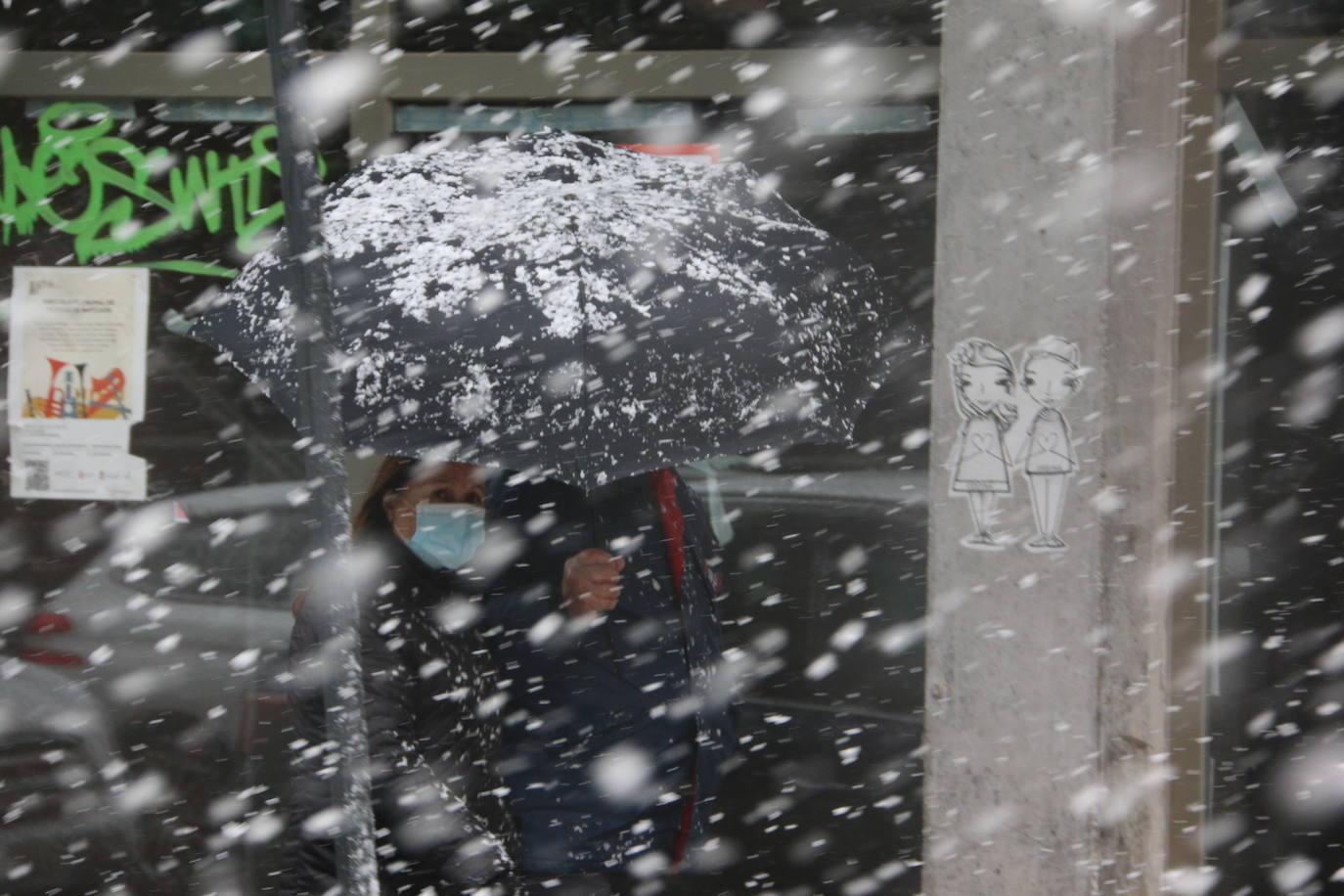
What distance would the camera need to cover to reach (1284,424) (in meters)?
4.00

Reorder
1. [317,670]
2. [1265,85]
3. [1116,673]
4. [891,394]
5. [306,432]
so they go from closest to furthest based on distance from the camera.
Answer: [306,432]
[317,670]
[1116,673]
[1265,85]
[891,394]

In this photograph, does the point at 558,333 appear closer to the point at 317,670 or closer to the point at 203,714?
the point at 317,670

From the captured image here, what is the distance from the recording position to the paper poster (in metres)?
4.64

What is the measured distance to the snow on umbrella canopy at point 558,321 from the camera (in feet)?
8.16

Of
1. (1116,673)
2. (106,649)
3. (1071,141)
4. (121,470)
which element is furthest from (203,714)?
(1071,141)

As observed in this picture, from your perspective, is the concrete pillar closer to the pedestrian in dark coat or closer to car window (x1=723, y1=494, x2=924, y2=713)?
car window (x1=723, y1=494, x2=924, y2=713)

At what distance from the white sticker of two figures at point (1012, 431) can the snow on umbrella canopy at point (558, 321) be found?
1.68 ft

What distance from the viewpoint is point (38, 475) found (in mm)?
4684

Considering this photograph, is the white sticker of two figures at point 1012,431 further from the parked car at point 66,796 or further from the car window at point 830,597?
the parked car at point 66,796

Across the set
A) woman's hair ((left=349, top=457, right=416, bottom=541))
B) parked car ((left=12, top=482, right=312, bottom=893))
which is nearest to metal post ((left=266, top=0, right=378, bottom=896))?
woman's hair ((left=349, top=457, right=416, bottom=541))

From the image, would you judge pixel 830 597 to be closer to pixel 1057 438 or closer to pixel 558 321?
pixel 1057 438

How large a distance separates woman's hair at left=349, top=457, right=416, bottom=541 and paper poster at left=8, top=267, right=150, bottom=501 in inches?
83.0

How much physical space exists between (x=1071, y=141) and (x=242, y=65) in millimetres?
2788

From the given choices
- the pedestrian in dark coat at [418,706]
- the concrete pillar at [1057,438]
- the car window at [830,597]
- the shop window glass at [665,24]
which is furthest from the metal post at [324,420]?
the shop window glass at [665,24]
